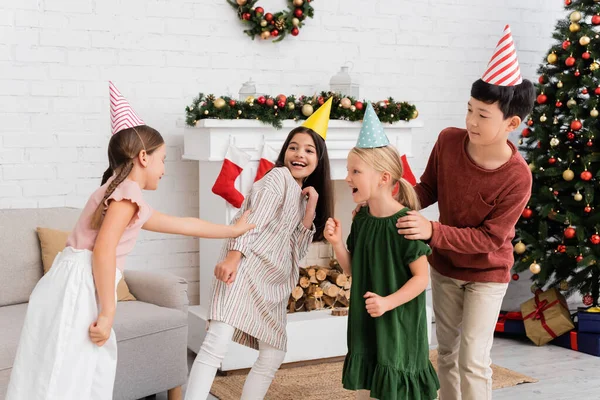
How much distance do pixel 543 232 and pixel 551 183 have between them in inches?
12.0

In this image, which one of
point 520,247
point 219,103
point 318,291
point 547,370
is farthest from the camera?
point 520,247

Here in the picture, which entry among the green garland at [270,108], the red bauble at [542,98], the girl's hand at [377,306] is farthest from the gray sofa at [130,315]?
the red bauble at [542,98]

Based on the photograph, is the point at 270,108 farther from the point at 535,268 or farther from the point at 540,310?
the point at 540,310

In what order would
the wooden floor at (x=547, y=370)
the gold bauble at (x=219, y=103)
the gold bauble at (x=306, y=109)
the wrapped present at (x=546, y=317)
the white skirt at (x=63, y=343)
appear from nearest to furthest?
the white skirt at (x=63, y=343) < the wooden floor at (x=547, y=370) < the gold bauble at (x=219, y=103) < the gold bauble at (x=306, y=109) < the wrapped present at (x=546, y=317)

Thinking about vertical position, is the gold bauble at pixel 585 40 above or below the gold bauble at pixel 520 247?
above

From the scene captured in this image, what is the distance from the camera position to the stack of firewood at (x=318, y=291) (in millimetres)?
3906

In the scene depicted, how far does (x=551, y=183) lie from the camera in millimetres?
4199

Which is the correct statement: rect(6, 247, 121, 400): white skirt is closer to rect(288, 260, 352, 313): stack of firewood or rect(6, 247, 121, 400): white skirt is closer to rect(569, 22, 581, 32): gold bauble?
rect(288, 260, 352, 313): stack of firewood

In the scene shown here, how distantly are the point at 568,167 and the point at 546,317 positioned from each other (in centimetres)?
87

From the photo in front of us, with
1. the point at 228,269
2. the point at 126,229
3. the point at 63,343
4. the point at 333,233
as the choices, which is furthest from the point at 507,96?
the point at 63,343

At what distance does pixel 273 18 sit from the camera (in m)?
4.09

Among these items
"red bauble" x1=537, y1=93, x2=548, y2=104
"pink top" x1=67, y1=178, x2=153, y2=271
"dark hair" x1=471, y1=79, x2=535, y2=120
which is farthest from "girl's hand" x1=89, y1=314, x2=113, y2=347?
"red bauble" x1=537, y1=93, x2=548, y2=104

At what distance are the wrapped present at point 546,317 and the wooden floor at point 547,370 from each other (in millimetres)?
70

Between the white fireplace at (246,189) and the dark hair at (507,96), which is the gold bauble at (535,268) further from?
the dark hair at (507,96)
